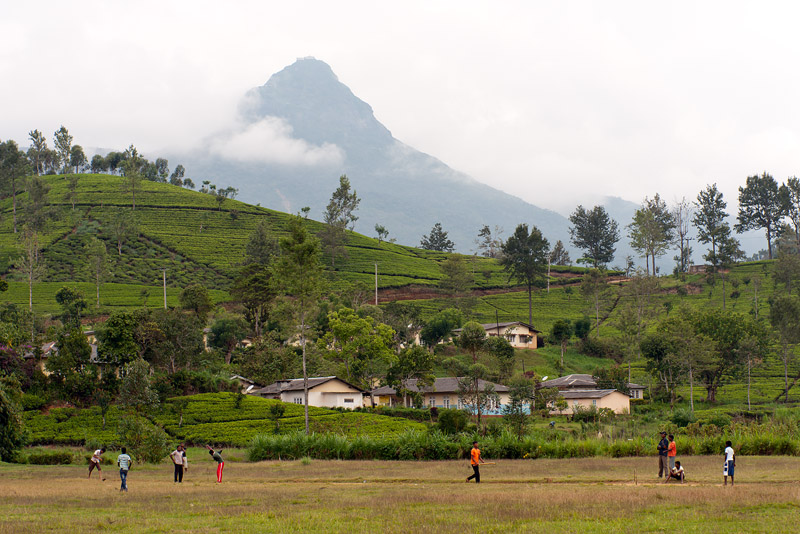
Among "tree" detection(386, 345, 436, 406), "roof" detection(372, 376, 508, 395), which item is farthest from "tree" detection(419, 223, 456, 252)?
"tree" detection(386, 345, 436, 406)

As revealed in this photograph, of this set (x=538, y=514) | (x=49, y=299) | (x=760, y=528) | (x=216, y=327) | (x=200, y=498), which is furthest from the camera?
(x=49, y=299)

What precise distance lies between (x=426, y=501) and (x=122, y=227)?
116 meters

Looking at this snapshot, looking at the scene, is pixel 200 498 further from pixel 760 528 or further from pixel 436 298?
pixel 436 298

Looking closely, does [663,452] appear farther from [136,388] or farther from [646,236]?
[646,236]

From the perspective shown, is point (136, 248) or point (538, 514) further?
point (136, 248)

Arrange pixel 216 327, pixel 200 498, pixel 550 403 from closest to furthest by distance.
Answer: pixel 200 498
pixel 550 403
pixel 216 327

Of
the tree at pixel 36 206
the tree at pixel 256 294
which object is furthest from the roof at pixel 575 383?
the tree at pixel 36 206

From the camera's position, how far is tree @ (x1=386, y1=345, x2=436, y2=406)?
228 feet

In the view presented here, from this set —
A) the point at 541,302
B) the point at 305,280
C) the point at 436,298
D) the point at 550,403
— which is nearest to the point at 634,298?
the point at 541,302

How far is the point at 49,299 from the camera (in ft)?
333

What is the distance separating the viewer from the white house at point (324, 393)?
222ft

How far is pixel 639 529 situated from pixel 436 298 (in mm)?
103427

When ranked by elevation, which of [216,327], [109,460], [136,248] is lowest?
[109,460]

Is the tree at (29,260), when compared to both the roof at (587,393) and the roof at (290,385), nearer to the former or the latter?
the roof at (290,385)
